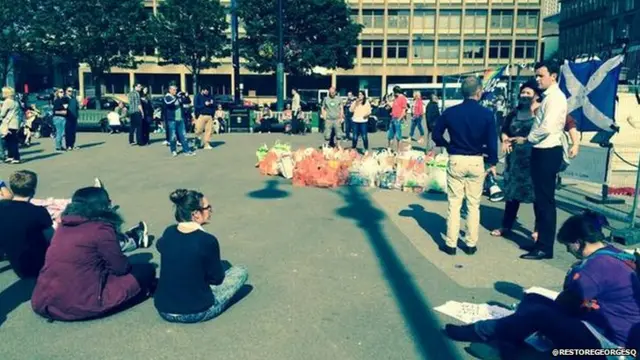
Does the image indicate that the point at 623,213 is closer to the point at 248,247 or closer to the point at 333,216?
the point at 333,216

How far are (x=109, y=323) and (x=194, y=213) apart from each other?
1.13 m

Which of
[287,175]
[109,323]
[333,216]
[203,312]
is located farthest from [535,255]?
[287,175]

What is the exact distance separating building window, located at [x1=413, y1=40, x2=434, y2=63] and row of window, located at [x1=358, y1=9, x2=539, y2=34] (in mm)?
1537

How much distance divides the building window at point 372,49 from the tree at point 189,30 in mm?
24484

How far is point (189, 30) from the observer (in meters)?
46.8

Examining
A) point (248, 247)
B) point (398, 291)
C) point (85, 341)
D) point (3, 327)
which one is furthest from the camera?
point (248, 247)

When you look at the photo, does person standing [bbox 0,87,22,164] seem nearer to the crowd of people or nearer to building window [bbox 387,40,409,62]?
the crowd of people

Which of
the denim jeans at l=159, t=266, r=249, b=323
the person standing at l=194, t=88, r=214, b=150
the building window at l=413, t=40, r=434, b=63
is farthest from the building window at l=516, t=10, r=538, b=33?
the denim jeans at l=159, t=266, r=249, b=323

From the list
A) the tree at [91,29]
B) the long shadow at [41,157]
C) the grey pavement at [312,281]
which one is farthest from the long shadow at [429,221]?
the tree at [91,29]

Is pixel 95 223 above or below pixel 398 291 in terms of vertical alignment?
above

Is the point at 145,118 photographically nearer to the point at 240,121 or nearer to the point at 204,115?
the point at 204,115

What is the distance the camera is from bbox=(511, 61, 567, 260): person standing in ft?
18.5

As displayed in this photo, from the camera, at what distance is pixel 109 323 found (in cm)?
433

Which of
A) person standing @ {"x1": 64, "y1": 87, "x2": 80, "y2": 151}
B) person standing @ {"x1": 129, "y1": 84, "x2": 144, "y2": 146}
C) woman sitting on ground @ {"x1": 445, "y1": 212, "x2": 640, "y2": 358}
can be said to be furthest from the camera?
person standing @ {"x1": 129, "y1": 84, "x2": 144, "y2": 146}
